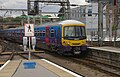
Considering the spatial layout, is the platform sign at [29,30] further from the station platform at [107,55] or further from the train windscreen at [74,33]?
the train windscreen at [74,33]

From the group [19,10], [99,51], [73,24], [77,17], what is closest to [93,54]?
[99,51]

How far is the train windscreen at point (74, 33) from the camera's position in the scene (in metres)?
24.2

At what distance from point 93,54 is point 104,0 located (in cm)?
1434

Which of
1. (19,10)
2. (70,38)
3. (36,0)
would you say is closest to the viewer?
(70,38)

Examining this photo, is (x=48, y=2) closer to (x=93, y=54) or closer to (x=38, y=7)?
(x=38, y=7)

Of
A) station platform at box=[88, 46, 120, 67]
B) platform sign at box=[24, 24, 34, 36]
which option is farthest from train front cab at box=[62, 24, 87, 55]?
platform sign at box=[24, 24, 34, 36]

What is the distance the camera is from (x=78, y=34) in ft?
80.7

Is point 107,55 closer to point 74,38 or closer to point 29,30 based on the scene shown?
point 74,38

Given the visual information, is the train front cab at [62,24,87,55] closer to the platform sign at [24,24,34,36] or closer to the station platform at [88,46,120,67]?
the station platform at [88,46,120,67]

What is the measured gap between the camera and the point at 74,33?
2452 cm

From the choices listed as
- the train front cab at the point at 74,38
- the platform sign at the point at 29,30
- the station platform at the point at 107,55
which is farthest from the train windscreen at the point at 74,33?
the platform sign at the point at 29,30

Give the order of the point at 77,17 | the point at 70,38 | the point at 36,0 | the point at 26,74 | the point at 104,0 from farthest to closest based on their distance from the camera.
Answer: the point at 77,17 → the point at 36,0 → the point at 104,0 → the point at 70,38 → the point at 26,74

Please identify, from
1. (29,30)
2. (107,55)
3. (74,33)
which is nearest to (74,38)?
(74,33)

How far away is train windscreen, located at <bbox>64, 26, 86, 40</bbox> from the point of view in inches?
954
